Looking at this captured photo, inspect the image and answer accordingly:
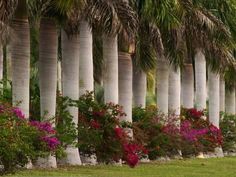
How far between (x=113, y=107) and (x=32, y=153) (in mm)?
7129

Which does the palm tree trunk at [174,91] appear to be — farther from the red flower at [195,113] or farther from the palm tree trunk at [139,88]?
the red flower at [195,113]

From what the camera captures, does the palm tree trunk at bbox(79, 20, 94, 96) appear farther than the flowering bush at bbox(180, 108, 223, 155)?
No

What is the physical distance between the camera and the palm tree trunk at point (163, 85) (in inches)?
1330

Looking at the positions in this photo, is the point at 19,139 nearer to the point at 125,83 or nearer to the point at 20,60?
the point at 20,60

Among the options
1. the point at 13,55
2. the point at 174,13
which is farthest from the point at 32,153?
the point at 174,13

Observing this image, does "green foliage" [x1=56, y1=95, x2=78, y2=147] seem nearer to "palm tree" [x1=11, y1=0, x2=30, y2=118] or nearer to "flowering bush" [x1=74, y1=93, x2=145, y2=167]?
"flowering bush" [x1=74, y1=93, x2=145, y2=167]

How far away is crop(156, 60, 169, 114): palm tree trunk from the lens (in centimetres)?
3378

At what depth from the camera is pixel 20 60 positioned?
22344mm

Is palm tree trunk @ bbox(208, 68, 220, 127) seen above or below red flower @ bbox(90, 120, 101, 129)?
above

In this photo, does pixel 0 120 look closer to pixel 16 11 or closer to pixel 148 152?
pixel 16 11

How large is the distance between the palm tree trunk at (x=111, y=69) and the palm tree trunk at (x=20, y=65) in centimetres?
493

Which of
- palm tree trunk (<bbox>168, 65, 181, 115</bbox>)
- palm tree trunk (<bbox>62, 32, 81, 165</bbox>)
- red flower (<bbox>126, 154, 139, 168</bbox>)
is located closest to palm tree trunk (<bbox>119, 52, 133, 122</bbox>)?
red flower (<bbox>126, 154, 139, 168</bbox>)

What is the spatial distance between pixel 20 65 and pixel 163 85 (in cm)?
1246

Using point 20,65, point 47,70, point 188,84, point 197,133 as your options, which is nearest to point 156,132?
point 197,133
